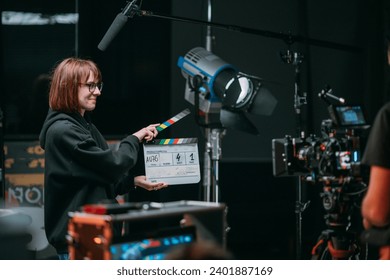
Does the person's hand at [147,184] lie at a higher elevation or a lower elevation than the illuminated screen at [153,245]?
higher

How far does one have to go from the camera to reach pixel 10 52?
536cm

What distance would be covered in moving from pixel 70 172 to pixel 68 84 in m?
0.42

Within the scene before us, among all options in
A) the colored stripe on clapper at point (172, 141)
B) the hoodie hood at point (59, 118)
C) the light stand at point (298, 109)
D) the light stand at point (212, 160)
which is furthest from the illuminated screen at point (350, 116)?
the hoodie hood at point (59, 118)

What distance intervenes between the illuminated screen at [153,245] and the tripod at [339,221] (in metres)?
1.57

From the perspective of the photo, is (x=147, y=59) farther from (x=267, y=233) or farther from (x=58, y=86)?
(x=58, y=86)

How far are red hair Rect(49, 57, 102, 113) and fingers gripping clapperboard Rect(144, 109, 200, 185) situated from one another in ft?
2.85

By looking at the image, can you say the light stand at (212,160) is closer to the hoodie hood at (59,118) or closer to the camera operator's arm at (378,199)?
the hoodie hood at (59,118)

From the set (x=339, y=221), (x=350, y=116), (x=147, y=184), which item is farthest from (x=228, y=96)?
(x=147, y=184)

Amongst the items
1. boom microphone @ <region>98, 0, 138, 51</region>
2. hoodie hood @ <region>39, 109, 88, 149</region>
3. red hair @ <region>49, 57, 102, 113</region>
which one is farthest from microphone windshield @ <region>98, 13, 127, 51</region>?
hoodie hood @ <region>39, 109, 88, 149</region>

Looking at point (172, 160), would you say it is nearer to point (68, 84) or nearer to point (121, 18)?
point (121, 18)

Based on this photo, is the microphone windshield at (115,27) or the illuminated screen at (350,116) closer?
the illuminated screen at (350,116)

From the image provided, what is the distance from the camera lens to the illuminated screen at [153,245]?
2.43m

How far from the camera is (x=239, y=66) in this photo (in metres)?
6.16
